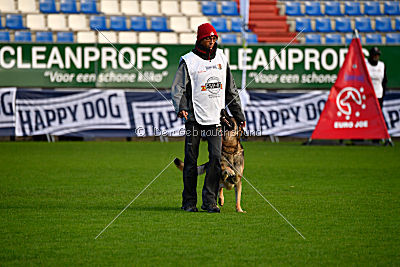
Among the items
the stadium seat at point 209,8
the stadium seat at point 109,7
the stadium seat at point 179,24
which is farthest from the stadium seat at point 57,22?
the stadium seat at point 209,8

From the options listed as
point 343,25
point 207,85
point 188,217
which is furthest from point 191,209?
point 343,25

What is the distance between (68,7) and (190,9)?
14.9ft

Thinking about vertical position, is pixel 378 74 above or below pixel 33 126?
above

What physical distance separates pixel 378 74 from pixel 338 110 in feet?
5.75

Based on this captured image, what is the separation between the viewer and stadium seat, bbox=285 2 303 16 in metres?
30.3

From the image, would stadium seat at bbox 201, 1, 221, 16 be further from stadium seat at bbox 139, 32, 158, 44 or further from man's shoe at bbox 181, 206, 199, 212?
man's shoe at bbox 181, 206, 199, 212

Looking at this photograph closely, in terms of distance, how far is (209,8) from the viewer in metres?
28.4

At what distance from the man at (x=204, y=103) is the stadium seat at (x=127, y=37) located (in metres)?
17.1

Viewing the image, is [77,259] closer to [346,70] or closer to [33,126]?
[346,70]

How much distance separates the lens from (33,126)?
72.1 feet

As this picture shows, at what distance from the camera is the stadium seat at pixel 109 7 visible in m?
27.1

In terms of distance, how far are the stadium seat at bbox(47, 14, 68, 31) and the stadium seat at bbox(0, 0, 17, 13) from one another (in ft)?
4.03

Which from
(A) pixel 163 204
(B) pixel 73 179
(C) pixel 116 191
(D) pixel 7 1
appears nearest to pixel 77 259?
(A) pixel 163 204

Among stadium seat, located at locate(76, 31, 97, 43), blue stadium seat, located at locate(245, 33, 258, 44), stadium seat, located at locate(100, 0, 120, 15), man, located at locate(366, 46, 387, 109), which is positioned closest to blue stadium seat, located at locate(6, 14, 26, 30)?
stadium seat, located at locate(76, 31, 97, 43)
